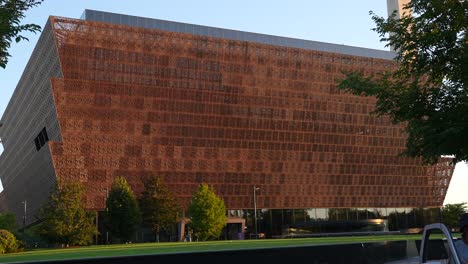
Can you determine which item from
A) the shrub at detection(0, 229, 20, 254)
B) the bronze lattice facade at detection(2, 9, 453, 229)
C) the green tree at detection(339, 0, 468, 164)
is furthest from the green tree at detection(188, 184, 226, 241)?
the green tree at detection(339, 0, 468, 164)

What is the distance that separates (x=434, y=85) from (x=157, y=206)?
56652 mm

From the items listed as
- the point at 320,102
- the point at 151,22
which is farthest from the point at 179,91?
the point at 320,102

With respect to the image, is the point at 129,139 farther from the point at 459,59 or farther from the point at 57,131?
the point at 459,59

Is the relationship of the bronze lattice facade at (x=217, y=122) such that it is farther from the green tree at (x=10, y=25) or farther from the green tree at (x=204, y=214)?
the green tree at (x=10, y=25)

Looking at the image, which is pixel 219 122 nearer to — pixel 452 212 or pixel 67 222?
pixel 67 222

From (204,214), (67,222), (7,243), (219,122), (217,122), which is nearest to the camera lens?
(7,243)

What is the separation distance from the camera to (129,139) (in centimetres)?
7550

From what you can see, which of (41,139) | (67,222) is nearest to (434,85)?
(67,222)

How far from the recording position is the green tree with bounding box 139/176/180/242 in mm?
69500

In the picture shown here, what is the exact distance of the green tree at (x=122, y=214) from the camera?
65.7 meters

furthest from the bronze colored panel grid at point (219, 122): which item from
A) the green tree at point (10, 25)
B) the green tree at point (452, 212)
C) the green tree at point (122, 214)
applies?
the green tree at point (10, 25)

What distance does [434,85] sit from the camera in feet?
53.3

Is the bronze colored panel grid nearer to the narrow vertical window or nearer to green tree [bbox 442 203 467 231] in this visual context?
the narrow vertical window

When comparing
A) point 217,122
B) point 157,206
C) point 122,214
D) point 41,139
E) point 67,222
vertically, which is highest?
point 217,122
